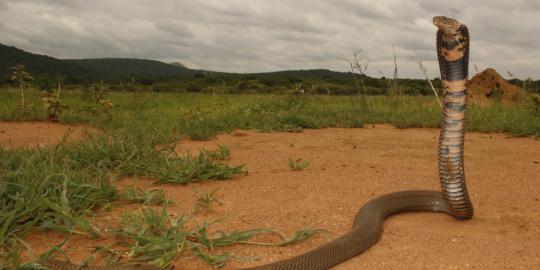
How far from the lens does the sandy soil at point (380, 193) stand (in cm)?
262

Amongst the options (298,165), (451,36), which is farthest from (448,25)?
(298,165)

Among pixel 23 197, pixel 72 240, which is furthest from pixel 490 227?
pixel 23 197

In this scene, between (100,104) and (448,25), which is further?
(100,104)

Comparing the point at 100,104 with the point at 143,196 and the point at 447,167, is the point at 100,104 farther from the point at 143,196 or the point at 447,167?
the point at 447,167

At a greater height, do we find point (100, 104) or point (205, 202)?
point (100, 104)

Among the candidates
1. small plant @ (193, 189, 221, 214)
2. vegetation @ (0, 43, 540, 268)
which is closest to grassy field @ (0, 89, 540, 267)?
vegetation @ (0, 43, 540, 268)

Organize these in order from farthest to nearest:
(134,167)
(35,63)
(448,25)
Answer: (35,63)
(134,167)
(448,25)

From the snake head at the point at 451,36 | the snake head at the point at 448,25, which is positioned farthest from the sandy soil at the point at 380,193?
the snake head at the point at 448,25

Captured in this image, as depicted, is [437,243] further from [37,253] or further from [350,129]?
[350,129]

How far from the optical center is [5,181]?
10.3 feet

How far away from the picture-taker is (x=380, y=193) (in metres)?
3.86

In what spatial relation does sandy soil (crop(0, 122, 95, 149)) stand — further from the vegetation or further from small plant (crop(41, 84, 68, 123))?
the vegetation

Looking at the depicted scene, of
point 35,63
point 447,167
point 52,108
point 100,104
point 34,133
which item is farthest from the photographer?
point 35,63

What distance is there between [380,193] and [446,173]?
2.98ft
